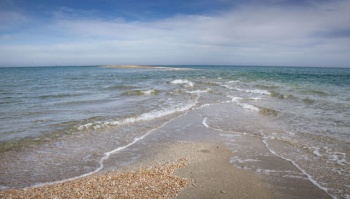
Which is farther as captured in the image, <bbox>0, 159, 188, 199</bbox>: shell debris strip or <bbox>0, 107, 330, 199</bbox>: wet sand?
<bbox>0, 107, 330, 199</bbox>: wet sand

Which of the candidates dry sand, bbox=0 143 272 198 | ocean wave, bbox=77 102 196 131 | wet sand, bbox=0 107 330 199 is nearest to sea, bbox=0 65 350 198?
ocean wave, bbox=77 102 196 131

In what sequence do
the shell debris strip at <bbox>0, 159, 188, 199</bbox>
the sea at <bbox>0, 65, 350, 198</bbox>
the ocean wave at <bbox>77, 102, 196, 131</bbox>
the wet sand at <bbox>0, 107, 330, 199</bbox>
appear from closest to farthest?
1. the shell debris strip at <bbox>0, 159, 188, 199</bbox>
2. the wet sand at <bbox>0, 107, 330, 199</bbox>
3. the sea at <bbox>0, 65, 350, 198</bbox>
4. the ocean wave at <bbox>77, 102, 196, 131</bbox>

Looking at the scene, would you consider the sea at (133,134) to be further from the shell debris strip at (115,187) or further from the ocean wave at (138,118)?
the shell debris strip at (115,187)

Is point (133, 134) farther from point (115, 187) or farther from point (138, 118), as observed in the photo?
point (115, 187)

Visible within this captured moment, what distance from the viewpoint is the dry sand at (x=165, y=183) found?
486cm

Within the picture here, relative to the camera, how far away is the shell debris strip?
4777 millimetres

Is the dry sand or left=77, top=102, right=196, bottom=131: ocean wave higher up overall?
left=77, top=102, right=196, bottom=131: ocean wave

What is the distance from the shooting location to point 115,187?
16.7 ft

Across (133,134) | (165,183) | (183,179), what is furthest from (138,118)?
(165,183)

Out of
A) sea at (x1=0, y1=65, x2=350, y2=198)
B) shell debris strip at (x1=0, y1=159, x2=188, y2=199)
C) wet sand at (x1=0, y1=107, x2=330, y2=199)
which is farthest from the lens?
sea at (x1=0, y1=65, x2=350, y2=198)

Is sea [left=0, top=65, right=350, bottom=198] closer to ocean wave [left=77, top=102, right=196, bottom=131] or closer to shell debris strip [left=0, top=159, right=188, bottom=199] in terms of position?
ocean wave [left=77, top=102, right=196, bottom=131]

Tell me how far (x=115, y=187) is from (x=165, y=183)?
1.15m

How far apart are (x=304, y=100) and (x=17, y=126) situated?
18.8 m

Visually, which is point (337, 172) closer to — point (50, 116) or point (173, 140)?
point (173, 140)
